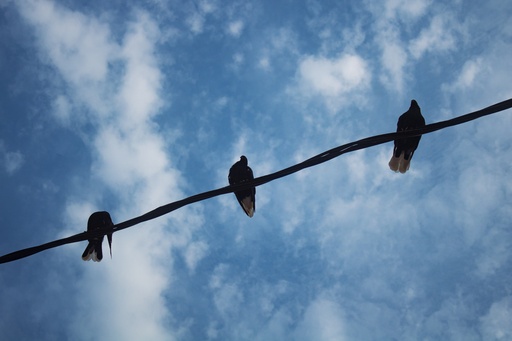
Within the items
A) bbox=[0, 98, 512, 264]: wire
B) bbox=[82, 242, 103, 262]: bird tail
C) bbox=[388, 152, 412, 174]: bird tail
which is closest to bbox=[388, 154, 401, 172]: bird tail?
bbox=[388, 152, 412, 174]: bird tail

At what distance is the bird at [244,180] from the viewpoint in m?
7.30

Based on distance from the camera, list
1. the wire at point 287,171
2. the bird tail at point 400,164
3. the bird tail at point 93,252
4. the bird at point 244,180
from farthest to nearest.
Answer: the bird at point 244,180
the bird tail at point 93,252
the bird tail at point 400,164
the wire at point 287,171

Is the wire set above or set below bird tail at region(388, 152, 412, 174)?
below

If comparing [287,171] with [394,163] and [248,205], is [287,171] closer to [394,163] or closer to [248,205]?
[394,163]

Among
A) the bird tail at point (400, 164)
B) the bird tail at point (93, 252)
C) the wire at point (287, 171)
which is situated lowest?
the wire at point (287, 171)

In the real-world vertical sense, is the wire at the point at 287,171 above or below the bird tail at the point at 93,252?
below

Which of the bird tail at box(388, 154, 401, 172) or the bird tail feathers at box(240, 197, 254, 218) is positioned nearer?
the bird tail at box(388, 154, 401, 172)

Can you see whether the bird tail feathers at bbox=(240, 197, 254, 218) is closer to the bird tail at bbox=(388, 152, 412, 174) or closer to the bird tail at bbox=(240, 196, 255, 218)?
the bird tail at bbox=(240, 196, 255, 218)

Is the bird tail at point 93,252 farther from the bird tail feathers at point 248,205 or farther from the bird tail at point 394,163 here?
the bird tail at point 394,163

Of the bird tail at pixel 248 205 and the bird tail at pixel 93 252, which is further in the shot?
the bird tail at pixel 248 205

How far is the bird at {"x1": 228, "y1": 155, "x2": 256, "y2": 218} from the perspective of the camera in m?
7.30

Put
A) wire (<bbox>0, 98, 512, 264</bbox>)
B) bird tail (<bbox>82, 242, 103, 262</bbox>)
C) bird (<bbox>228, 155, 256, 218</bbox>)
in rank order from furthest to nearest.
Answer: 1. bird (<bbox>228, 155, 256, 218</bbox>)
2. bird tail (<bbox>82, 242, 103, 262</bbox>)
3. wire (<bbox>0, 98, 512, 264</bbox>)

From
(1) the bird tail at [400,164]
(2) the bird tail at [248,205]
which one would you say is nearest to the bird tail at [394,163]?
(1) the bird tail at [400,164]

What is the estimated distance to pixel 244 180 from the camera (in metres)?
7.28
